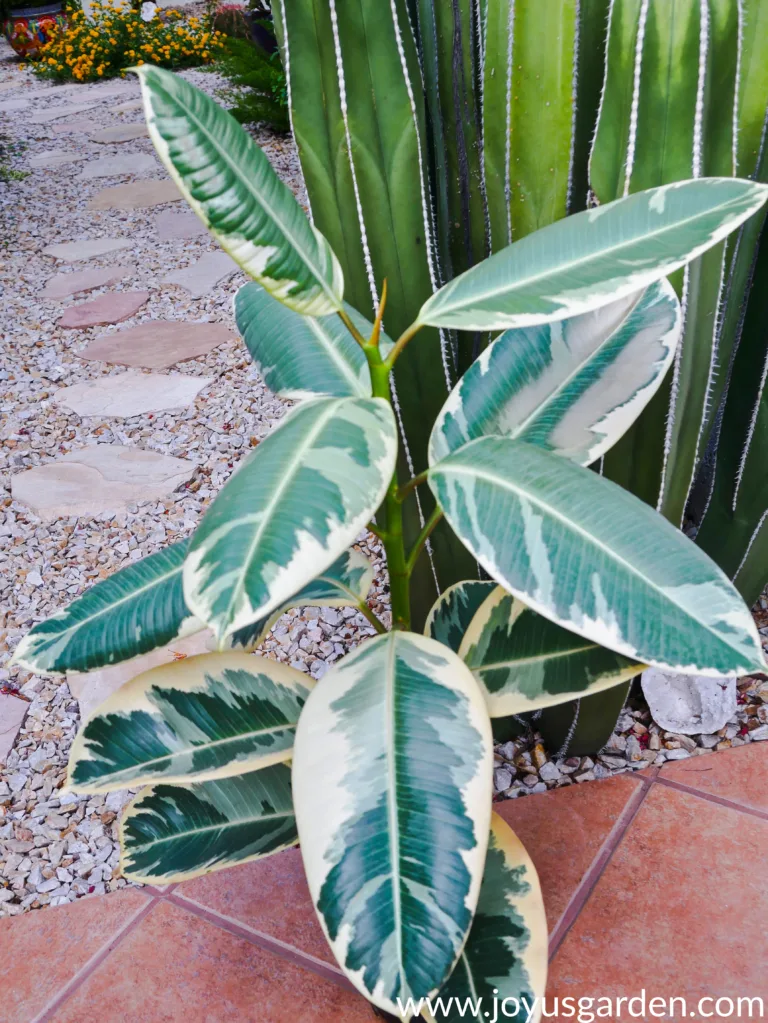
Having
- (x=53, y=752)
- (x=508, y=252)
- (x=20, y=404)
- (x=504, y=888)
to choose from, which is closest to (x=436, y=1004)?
(x=504, y=888)

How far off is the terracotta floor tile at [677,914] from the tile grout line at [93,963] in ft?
1.76

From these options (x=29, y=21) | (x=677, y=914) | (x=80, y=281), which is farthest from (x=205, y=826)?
(x=29, y=21)

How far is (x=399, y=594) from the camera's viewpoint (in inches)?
35.4

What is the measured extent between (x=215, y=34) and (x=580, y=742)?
7800 mm

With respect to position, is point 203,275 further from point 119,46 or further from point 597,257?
point 119,46

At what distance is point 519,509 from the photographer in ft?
2.23

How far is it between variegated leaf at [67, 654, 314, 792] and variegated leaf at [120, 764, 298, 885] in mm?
124

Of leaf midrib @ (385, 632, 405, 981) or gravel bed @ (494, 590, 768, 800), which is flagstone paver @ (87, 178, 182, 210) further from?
leaf midrib @ (385, 632, 405, 981)

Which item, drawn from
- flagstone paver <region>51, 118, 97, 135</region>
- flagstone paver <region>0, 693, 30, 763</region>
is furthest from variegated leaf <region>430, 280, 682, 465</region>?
flagstone paver <region>51, 118, 97, 135</region>

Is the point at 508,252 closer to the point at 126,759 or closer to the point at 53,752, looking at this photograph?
the point at 126,759

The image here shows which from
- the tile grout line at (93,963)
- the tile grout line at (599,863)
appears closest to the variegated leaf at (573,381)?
the tile grout line at (599,863)

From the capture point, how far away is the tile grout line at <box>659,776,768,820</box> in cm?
117

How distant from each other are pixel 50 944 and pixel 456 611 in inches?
27.7

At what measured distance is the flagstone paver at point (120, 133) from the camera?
17.8 ft
